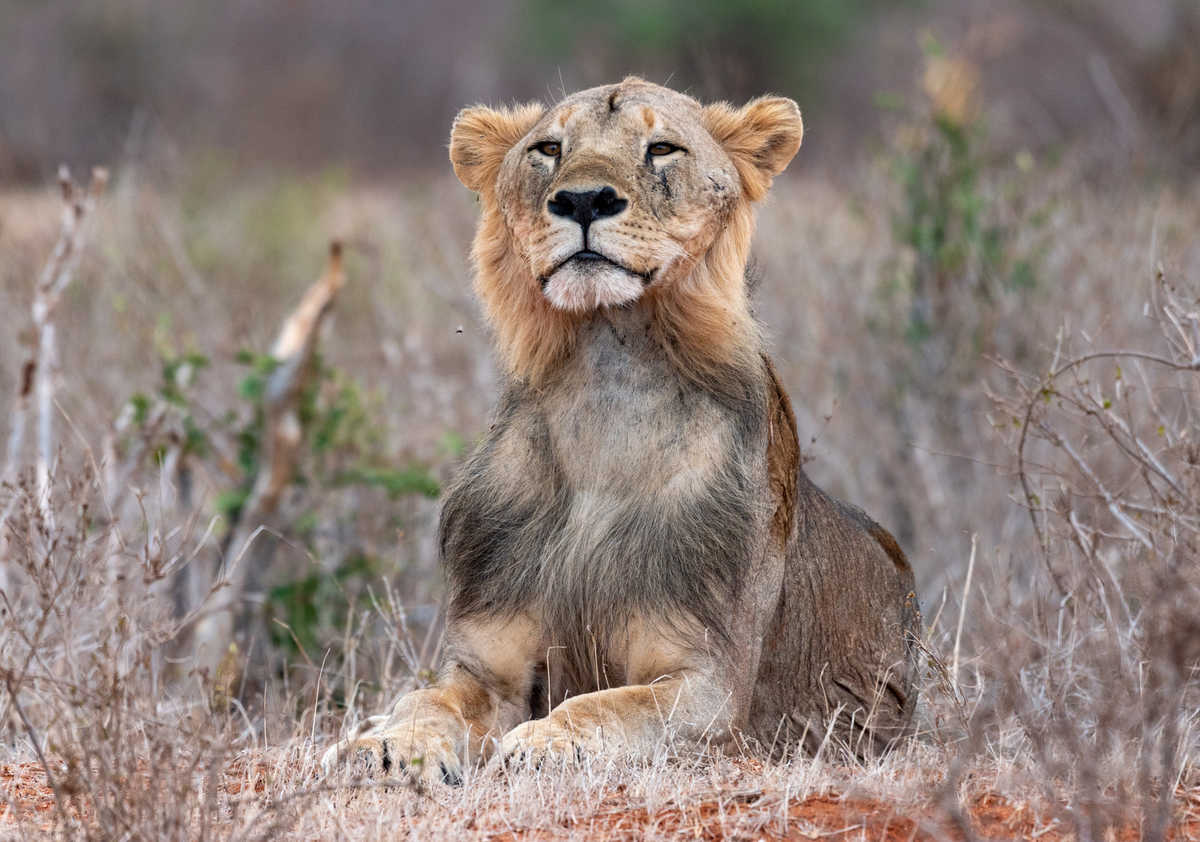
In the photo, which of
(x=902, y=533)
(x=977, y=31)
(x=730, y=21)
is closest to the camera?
(x=902, y=533)

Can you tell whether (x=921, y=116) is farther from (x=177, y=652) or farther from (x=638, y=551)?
(x=638, y=551)

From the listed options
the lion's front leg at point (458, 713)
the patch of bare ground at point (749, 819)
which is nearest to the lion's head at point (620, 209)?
the lion's front leg at point (458, 713)

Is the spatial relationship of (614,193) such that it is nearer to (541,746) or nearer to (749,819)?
(541,746)

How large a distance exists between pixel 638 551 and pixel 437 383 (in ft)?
21.2

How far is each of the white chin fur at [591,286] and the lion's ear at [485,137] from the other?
0.63m

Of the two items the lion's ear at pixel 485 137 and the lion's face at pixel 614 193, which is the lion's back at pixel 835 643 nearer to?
the lion's face at pixel 614 193

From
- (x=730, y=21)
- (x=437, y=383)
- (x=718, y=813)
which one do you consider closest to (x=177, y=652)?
(x=437, y=383)

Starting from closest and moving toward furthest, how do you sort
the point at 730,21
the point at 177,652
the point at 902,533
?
1. the point at 177,652
2. the point at 902,533
3. the point at 730,21

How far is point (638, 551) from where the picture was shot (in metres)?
4.42

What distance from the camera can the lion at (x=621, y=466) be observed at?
14.2ft

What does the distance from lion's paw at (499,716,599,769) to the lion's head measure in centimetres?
100

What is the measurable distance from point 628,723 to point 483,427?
4.19 feet

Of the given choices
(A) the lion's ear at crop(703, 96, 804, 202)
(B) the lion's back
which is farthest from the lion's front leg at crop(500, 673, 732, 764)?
(A) the lion's ear at crop(703, 96, 804, 202)

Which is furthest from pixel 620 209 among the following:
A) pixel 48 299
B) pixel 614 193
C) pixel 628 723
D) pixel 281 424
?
pixel 281 424
